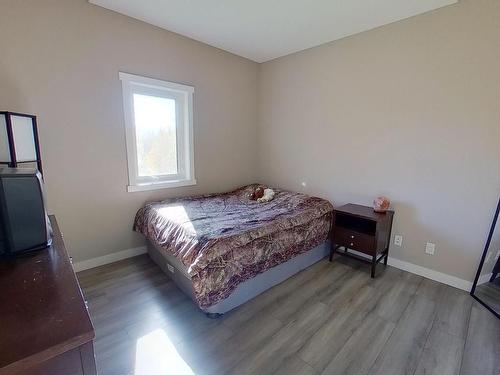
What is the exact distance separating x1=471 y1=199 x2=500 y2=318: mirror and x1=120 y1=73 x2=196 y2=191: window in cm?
301

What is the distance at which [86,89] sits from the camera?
2266 mm

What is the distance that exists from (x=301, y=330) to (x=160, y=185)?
6.85 feet

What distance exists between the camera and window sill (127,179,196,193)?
2.67 meters

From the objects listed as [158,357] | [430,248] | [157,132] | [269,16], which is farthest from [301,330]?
[269,16]

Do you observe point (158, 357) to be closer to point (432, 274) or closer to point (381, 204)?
point (381, 204)

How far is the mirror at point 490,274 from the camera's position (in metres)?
2.00

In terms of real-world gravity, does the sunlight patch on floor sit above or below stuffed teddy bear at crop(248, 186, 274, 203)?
below

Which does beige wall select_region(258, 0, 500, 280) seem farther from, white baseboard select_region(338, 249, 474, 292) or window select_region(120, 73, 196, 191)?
window select_region(120, 73, 196, 191)

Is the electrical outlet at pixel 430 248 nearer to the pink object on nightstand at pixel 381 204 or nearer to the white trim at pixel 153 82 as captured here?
the pink object on nightstand at pixel 381 204

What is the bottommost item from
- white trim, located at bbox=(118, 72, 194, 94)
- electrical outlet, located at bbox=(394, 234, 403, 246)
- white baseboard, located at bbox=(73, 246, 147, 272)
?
white baseboard, located at bbox=(73, 246, 147, 272)

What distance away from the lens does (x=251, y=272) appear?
1974 millimetres

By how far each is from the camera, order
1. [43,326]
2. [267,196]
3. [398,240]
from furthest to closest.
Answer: [267,196]
[398,240]
[43,326]

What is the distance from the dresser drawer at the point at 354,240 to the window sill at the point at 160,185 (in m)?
1.86

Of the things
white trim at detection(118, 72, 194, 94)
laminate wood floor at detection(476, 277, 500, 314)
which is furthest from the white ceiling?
laminate wood floor at detection(476, 277, 500, 314)
